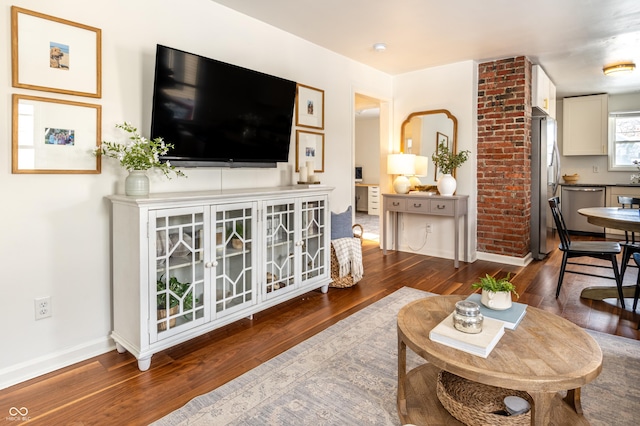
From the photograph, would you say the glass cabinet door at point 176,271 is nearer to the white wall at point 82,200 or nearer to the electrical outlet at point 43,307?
the white wall at point 82,200

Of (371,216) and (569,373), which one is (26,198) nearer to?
(569,373)

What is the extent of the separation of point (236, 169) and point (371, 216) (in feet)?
19.9

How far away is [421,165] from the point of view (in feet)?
16.8

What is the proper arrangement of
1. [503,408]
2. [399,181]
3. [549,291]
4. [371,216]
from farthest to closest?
[371,216]
[399,181]
[549,291]
[503,408]

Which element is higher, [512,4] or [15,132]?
[512,4]

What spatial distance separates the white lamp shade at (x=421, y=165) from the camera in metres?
5.10

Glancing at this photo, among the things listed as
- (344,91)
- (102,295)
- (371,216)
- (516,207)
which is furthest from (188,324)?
(371,216)

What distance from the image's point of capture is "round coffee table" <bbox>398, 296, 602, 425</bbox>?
1.32 metres

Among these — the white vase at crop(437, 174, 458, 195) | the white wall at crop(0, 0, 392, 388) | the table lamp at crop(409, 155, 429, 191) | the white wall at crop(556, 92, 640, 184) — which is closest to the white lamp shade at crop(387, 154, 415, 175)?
the table lamp at crop(409, 155, 429, 191)

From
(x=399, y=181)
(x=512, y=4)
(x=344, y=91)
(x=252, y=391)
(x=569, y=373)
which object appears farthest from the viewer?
(x=399, y=181)

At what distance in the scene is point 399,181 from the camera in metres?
5.02

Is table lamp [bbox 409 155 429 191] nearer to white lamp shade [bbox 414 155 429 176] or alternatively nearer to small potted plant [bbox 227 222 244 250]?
white lamp shade [bbox 414 155 429 176]

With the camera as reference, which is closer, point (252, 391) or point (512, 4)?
point (252, 391)

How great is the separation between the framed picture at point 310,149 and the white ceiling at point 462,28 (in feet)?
3.09
